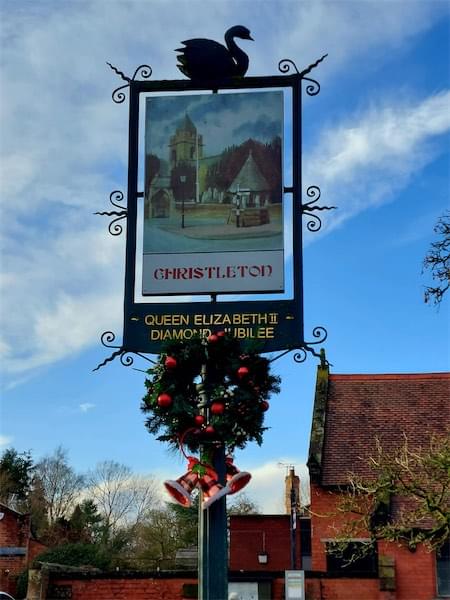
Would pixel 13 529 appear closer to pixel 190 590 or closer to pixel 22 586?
pixel 22 586

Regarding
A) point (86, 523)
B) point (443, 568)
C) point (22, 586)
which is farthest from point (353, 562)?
point (86, 523)

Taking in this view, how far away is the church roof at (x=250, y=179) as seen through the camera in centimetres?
1048

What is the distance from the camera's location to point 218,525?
8.77m

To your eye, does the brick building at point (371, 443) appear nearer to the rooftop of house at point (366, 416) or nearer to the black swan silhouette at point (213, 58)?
the rooftop of house at point (366, 416)

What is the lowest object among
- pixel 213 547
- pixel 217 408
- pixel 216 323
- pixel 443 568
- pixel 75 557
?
pixel 443 568

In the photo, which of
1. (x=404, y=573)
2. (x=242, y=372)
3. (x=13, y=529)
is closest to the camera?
(x=242, y=372)

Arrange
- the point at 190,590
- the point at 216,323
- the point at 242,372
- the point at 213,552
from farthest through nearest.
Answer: the point at 190,590 < the point at 216,323 < the point at 242,372 < the point at 213,552

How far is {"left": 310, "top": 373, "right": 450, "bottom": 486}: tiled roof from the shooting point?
2591cm

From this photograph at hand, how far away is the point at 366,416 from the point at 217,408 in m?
19.4

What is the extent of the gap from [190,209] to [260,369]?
7.64 feet

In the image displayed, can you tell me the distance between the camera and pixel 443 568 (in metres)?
24.3

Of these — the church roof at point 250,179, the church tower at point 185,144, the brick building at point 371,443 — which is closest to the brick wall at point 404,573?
the brick building at point 371,443

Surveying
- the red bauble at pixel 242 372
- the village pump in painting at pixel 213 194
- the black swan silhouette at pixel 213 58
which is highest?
the black swan silhouette at pixel 213 58

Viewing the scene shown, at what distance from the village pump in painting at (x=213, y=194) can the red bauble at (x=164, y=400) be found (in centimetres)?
163
